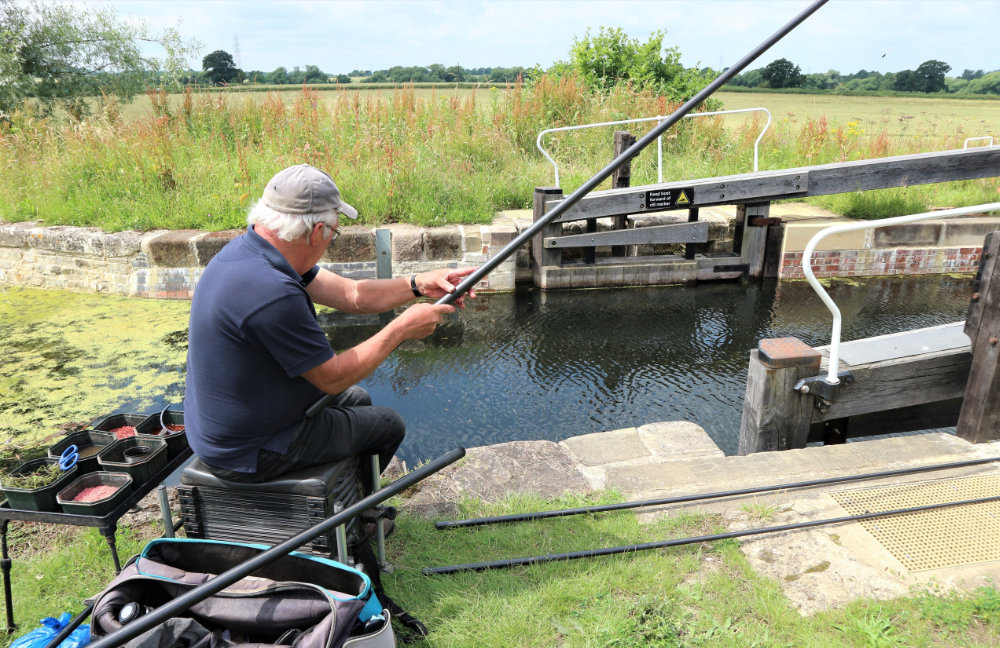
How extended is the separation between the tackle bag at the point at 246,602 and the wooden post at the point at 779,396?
235cm

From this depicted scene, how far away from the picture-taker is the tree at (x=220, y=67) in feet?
40.2

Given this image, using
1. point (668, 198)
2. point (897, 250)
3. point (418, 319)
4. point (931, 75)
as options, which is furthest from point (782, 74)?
point (418, 319)

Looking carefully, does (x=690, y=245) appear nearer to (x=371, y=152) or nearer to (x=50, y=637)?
(x=371, y=152)

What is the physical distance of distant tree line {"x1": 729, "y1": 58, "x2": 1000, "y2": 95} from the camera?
1172 inches

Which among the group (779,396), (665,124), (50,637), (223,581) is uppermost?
(665,124)

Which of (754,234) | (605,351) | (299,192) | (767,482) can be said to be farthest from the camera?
(754,234)

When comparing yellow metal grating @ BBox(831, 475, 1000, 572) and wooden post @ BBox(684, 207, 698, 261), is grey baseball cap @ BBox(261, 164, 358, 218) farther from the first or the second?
wooden post @ BBox(684, 207, 698, 261)

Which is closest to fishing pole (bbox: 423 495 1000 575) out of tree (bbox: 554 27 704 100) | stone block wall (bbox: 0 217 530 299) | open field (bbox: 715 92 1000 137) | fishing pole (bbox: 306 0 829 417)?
fishing pole (bbox: 306 0 829 417)

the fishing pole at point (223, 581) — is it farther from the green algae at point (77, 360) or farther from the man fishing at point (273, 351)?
the green algae at point (77, 360)

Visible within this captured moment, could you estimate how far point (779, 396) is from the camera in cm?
335

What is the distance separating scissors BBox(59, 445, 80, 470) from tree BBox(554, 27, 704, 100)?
37.8ft

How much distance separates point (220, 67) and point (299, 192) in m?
13.1

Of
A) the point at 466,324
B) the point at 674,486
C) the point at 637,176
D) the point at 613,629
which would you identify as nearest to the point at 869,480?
the point at 674,486

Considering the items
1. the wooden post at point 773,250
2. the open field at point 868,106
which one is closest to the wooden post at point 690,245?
the wooden post at point 773,250
